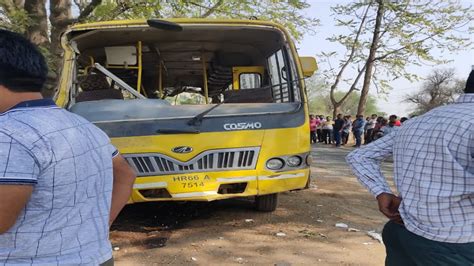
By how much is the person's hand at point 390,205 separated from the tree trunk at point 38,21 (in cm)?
891

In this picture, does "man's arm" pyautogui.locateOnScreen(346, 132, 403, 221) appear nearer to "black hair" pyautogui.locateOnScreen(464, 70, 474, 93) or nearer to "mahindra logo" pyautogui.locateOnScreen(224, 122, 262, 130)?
"black hair" pyautogui.locateOnScreen(464, 70, 474, 93)

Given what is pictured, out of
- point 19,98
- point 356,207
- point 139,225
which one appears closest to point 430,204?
point 19,98

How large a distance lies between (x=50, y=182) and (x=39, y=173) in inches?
2.0

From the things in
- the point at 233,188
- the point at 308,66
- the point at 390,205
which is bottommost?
the point at 233,188

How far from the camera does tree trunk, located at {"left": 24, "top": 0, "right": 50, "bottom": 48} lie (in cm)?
946

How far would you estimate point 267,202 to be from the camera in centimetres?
542

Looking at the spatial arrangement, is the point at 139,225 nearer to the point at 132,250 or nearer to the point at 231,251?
the point at 132,250

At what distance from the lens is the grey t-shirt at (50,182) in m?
1.35

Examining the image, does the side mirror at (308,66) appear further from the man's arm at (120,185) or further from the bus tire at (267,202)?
the man's arm at (120,185)

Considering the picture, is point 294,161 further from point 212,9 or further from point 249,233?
point 212,9

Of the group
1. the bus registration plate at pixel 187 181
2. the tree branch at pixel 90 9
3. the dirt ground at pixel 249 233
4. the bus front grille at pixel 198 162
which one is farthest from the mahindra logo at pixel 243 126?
the tree branch at pixel 90 9

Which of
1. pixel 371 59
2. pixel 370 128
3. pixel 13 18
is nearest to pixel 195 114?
pixel 13 18

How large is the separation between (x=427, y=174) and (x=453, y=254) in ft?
1.10

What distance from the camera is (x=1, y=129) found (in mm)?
1349
